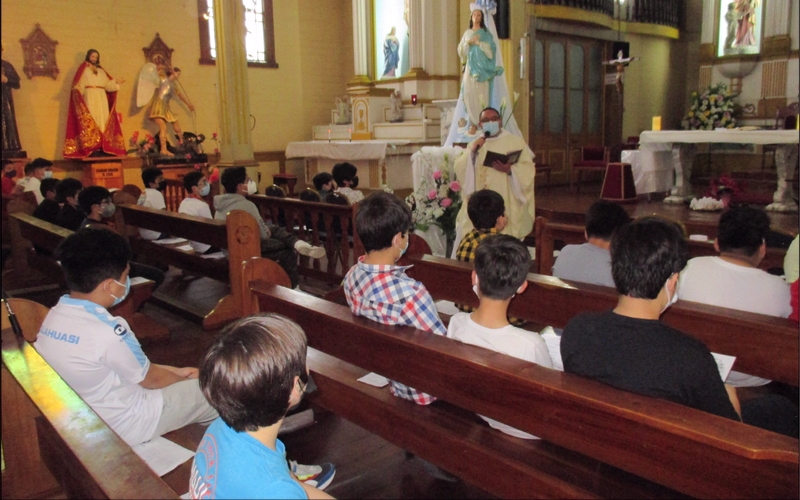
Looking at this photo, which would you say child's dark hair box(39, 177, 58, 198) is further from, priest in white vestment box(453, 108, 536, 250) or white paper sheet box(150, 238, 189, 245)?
priest in white vestment box(453, 108, 536, 250)

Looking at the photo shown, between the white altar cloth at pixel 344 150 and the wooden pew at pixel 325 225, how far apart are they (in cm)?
397

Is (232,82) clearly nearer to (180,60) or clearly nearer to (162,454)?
(180,60)

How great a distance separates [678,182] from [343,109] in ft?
19.6

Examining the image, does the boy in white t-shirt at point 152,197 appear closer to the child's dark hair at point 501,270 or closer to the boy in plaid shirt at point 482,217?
the boy in plaid shirt at point 482,217

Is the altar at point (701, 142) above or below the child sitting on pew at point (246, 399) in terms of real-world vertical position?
above

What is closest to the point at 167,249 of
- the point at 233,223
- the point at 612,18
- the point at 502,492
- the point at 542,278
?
the point at 233,223

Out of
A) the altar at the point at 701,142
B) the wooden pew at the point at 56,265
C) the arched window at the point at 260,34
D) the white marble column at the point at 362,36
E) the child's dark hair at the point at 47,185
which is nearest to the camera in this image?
the wooden pew at the point at 56,265

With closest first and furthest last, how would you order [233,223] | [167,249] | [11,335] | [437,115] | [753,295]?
[11,335], [753,295], [233,223], [167,249], [437,115]

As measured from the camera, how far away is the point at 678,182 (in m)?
8.34

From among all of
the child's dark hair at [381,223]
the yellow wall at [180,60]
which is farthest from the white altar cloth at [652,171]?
the child's dark hair at [381,223]

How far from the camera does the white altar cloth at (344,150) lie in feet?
31.3

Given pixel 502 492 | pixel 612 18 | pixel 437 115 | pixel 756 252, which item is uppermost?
pixel 612 18

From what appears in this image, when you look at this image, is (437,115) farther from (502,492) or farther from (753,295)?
(502,492)

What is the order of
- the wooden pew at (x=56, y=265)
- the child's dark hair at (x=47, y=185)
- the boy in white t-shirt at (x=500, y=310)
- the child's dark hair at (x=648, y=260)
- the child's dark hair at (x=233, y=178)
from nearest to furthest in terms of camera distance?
the child's dark hair at (x=648, y=260), the boy in white t-shirt at (x=500, y=310), the wooden pew at (x=56, y=265), the child's dark hair at (x=233, y=178), the child's dark hair at (x=47, y=185)
